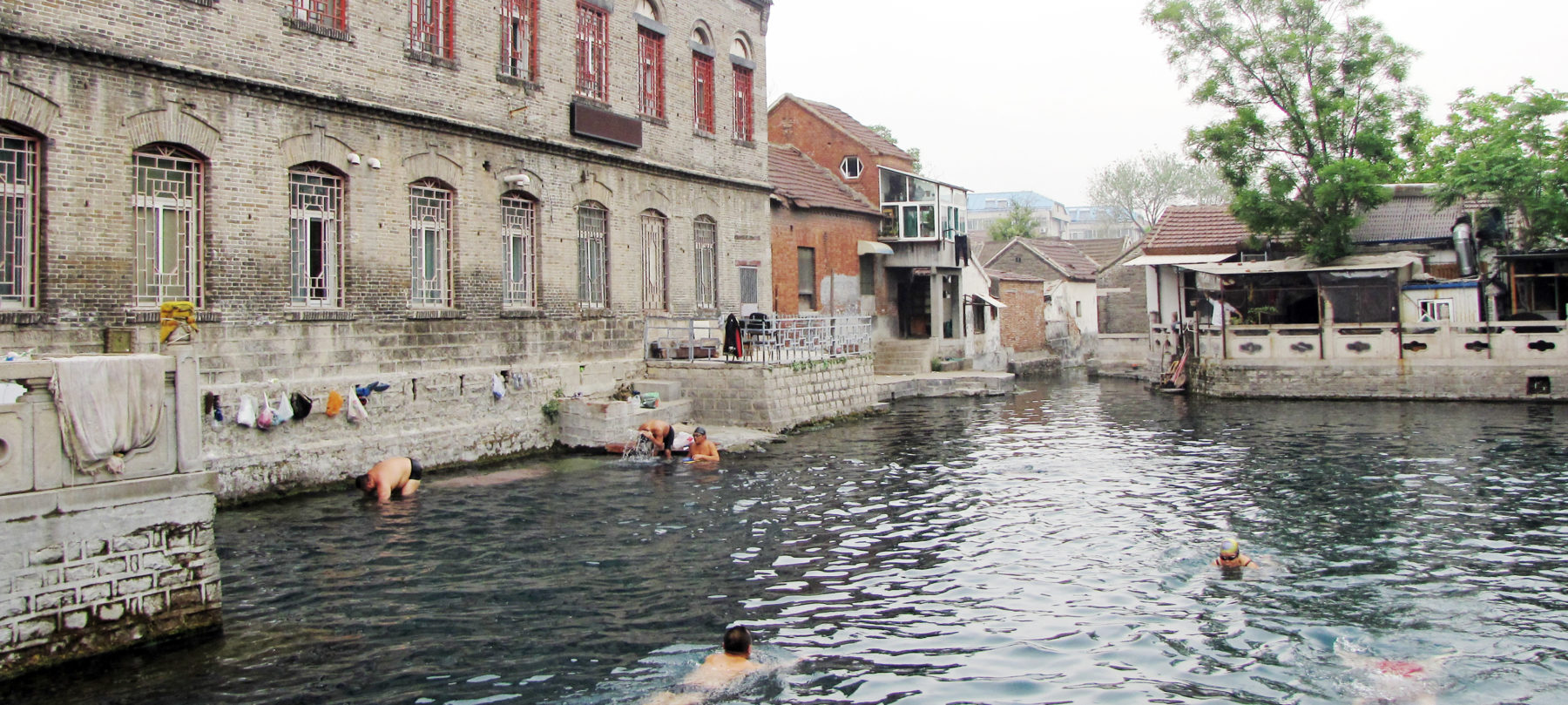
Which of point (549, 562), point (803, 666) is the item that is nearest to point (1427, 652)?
point (803, 666)

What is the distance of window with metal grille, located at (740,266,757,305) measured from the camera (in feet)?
85.7

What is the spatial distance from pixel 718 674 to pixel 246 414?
8.39m

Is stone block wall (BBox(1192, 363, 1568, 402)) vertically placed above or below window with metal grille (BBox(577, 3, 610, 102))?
below

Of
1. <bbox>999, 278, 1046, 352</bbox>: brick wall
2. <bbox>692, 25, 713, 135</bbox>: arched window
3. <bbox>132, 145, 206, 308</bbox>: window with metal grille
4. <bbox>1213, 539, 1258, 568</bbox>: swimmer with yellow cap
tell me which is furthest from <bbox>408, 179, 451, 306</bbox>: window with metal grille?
<bbox>999, 278, 1046, 352</bbox>: brick wall

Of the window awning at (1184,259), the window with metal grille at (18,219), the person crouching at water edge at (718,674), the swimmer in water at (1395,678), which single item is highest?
the window awning at (1184,259)

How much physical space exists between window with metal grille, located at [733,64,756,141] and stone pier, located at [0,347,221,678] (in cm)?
1858

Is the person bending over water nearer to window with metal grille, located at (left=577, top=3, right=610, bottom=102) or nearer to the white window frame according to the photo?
the white window frame

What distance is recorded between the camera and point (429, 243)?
17453 mm

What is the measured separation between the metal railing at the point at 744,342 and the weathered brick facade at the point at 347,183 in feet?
1.89

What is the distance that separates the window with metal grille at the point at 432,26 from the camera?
1714 cm

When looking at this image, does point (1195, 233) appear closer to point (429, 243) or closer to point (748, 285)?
point (748, 285)

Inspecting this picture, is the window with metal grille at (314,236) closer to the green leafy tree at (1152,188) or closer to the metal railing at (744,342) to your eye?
the metal railing at (744,342)

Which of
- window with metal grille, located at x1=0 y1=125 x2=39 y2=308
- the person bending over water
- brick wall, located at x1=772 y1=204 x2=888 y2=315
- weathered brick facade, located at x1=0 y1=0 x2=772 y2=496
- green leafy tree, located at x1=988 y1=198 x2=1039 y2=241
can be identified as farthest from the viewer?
green leafy tree, located at x1=988 y1=198 x2=1039 y2=241

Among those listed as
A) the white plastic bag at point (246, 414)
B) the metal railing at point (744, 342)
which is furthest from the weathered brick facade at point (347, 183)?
the metal railing at point (744, 342)
